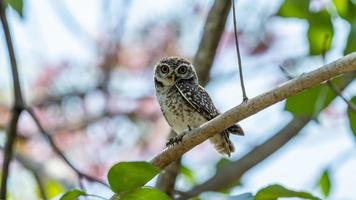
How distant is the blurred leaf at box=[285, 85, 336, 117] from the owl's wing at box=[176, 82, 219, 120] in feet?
3.34

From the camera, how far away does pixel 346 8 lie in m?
2.72

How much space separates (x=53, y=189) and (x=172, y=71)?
3.01 ft

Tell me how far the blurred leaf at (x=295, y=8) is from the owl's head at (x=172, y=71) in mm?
1176

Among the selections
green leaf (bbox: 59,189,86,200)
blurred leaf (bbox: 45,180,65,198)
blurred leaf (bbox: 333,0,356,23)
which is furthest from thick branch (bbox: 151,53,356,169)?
blurred leaf (bbox: 45,180,65,198)

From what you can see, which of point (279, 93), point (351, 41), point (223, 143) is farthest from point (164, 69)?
point (279, 93)

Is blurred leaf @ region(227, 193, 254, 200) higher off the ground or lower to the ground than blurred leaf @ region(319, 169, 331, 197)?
lower

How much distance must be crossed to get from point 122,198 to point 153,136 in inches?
186

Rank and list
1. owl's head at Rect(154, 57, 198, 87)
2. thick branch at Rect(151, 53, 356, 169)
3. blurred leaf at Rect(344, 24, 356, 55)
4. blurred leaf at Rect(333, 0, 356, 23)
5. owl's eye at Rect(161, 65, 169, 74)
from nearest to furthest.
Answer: thick branch at Rect(151, 53, 356, 169)
blurred leaf at Rect(344, 24, 356, 55)
blurred leaf at Rect(333, 0, 356, 23)
owl's head at Rect(154, 57, 198, 87)
owl's eye at Rect(161, 65, 169, 74)

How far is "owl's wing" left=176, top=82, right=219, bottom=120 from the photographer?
371cm

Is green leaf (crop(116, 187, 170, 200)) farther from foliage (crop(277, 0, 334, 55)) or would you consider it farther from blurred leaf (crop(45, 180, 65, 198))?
blurred leaf (crop(45, 180, 65, 198))

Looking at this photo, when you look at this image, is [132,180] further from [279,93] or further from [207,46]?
[207,46]

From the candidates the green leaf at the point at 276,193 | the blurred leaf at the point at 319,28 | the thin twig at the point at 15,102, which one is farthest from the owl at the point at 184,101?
the green leaf at the point at 276,193

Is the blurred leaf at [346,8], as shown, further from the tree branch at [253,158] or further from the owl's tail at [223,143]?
the owl's tail at [223,143]

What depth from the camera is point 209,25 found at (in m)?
3.51
